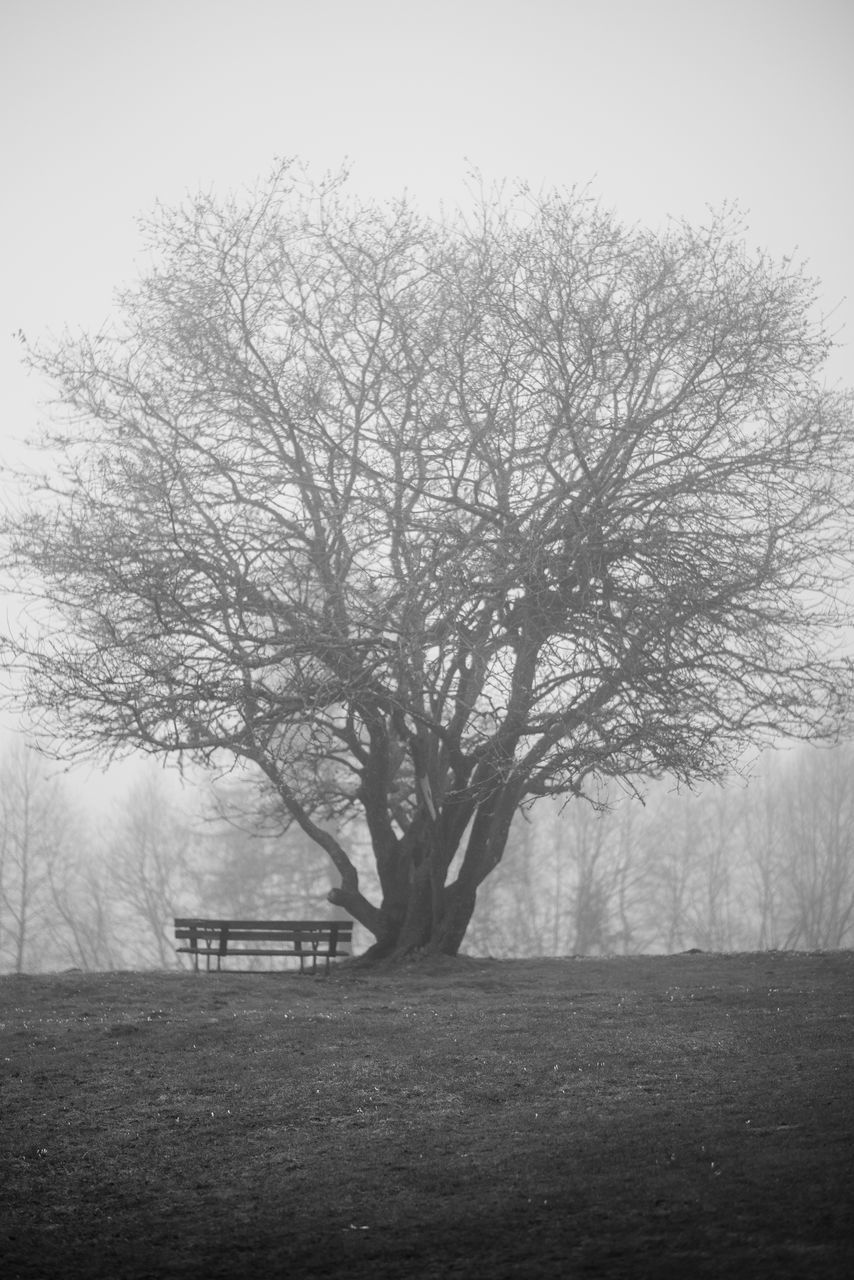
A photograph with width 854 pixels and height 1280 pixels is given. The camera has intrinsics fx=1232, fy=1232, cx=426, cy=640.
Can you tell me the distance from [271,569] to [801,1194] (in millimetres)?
11130

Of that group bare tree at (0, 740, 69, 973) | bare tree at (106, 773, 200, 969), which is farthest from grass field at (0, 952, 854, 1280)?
bare tree at (106, 773, 200, 969)

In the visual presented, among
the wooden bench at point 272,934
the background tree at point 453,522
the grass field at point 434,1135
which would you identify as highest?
the background tree at point 453,522

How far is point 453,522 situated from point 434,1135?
8.58 m

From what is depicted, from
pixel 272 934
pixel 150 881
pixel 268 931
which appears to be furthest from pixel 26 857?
pixel 272 934

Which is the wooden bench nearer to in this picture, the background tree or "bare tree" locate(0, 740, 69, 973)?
the background tree

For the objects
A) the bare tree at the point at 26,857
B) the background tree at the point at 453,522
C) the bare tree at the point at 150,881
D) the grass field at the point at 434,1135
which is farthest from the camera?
the bare tree at the point at 150,881

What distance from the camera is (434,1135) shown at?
7.53 meters

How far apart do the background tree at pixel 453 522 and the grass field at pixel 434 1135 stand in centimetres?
355

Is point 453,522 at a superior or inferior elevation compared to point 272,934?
superior

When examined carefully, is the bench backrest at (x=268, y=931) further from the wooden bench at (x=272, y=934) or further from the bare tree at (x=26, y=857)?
the bare tree at (x=26, y=857)

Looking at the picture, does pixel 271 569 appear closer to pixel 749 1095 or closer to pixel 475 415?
pixel 475 415

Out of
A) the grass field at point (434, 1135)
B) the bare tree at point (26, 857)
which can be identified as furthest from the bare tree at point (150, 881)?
the grass field at point (434, 1135)

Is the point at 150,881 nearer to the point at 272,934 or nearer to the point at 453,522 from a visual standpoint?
the point at 272,934

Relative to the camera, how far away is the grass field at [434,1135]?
17.8ft
